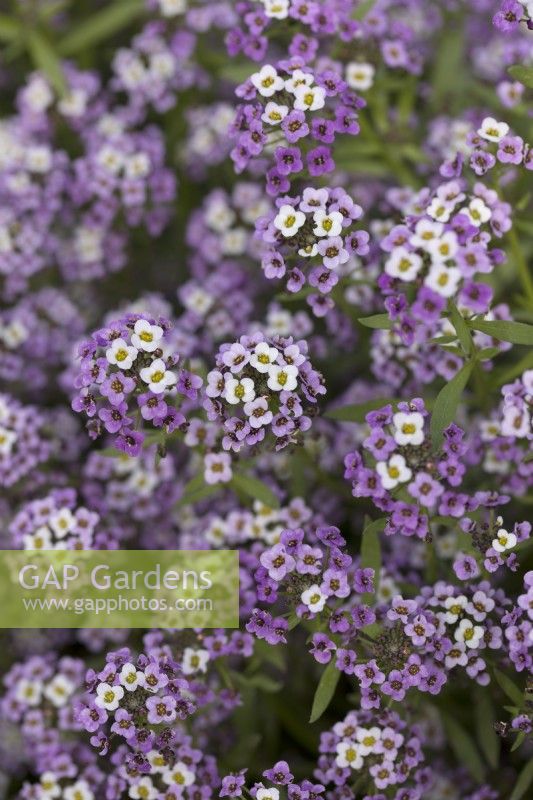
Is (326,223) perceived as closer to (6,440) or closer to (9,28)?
(6,440)

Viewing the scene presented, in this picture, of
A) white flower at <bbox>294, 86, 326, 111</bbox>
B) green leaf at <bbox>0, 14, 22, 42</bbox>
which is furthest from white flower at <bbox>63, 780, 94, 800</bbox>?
green leaf at <bbox>0, 14, 22, 42</bbox>

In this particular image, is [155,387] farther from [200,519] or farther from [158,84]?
[158,84]

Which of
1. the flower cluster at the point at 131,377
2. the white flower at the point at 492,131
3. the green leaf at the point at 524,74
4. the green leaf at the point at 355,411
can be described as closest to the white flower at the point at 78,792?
the flower cluster at the point at 131,377

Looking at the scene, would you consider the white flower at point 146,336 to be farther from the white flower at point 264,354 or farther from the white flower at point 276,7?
the white flower at point 276,7

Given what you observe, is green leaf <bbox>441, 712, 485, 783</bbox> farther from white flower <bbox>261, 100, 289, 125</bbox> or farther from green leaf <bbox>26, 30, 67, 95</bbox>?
green leaf <bbox>26, 30, 67, 95</bbox>

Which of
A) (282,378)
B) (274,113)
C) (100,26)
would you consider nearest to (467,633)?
(282,378)

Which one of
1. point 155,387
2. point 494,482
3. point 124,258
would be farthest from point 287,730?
point 124,258
